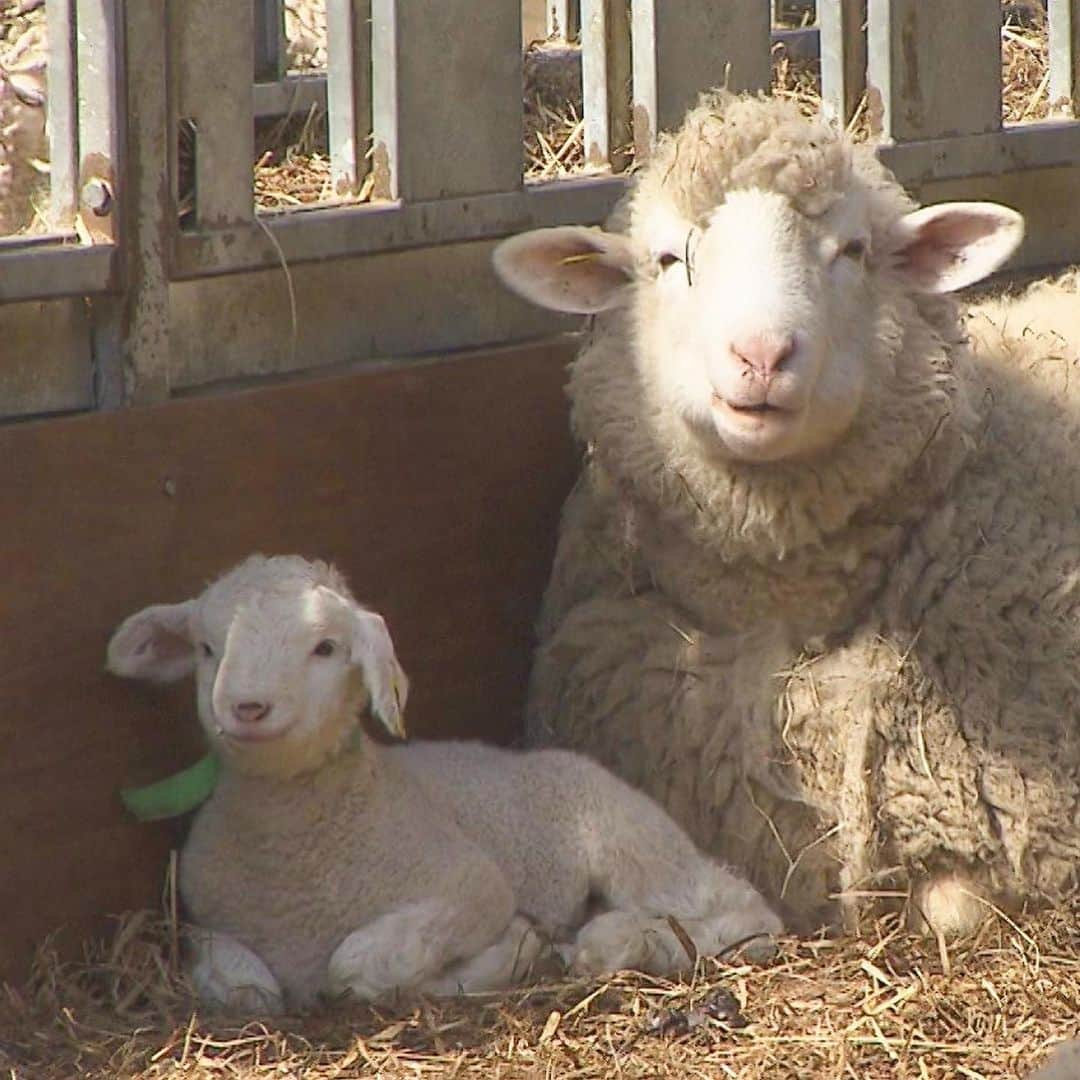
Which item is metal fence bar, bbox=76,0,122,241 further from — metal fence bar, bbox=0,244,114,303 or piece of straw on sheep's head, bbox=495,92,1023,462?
piece of straw on sheep's head, bbox=495,92,1023,462

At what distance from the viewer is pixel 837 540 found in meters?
4.71

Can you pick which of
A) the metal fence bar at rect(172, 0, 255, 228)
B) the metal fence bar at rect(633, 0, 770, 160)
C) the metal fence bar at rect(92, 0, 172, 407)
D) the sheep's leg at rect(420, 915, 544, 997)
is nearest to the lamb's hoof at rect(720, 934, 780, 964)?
the sheep's leg at rect(420, 915, 544, 997)

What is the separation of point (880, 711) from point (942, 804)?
22 centimetres

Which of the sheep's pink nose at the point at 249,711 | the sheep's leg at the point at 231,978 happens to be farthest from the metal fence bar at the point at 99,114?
the sheep's leg at the point at 231,978

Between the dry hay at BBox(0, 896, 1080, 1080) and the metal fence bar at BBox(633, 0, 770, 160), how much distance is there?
→ 6.62 ft

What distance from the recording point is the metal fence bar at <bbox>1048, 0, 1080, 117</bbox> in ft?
21.3

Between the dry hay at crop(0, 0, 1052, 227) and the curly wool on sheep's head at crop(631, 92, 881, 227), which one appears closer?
the curly wool on sheep's head at crop(631, 92, 881, 227)

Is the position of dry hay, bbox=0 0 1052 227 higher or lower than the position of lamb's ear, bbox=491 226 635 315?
higher

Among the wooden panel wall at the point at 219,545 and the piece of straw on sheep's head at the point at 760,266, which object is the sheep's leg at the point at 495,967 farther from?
the piece of straw on sheep's head at the point at 760,266

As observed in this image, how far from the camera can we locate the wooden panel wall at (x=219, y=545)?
4199 millimetres

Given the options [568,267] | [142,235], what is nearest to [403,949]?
[142,235]

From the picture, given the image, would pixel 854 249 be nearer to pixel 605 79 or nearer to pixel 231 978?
pixel 605 79

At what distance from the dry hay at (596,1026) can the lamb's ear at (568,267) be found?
4.57 feet

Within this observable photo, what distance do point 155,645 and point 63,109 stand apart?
1.01m
